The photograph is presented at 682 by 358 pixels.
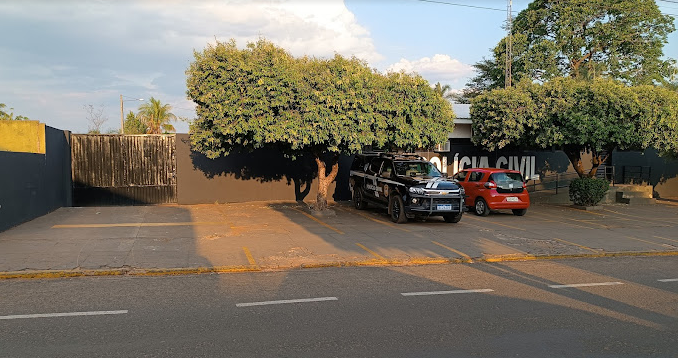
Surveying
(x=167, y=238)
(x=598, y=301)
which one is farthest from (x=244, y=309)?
(x=167, y=238)

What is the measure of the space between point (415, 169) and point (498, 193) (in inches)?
126

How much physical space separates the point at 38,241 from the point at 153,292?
4818 mm

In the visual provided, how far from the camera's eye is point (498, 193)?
1638 centimetres

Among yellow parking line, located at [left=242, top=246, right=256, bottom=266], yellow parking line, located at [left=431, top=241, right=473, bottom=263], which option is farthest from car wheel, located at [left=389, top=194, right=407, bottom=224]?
yellow parking line, located at [left=242, top=246, right=256, bottom=266]

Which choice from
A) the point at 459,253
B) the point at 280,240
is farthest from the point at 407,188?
the point at 280,240

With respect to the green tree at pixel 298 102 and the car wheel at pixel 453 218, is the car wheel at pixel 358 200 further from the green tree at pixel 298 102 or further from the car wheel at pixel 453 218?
the car wheel at pixel 453 218

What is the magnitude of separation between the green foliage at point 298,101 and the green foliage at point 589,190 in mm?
7524

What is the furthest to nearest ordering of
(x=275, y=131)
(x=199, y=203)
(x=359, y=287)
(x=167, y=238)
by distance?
(x=199, y=203) → (x=275, y=131) → (x=167, y=238) → (x=359, y=287)

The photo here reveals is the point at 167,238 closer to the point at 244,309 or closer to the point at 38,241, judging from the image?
the point at 38,241

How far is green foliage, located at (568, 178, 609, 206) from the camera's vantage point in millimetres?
18750

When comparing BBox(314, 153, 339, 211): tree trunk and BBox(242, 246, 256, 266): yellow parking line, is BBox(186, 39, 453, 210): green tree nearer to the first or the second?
BBox(314, 153, 339, 211): tree trunk

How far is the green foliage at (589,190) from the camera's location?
18750 mm

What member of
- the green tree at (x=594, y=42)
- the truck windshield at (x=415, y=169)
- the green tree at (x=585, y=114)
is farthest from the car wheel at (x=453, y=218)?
the green tree at (x=594, y=42)

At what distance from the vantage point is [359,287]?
304 inches
